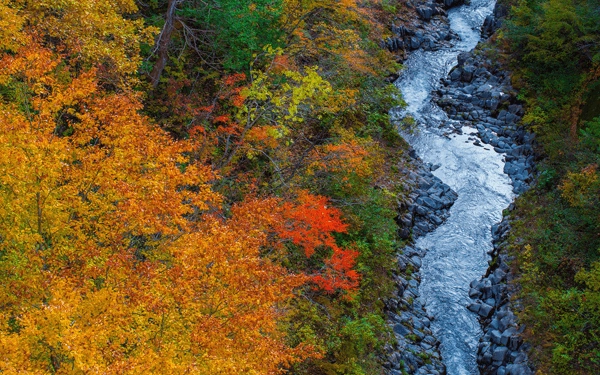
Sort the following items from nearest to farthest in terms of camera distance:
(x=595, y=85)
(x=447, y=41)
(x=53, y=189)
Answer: (x=53, y=189) < (x=595, y=85) < (x=447, y=41)

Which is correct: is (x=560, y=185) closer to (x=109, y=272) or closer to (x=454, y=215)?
(x=454, y=215)

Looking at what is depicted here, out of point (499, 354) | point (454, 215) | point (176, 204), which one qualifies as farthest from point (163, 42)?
point (499, 354)

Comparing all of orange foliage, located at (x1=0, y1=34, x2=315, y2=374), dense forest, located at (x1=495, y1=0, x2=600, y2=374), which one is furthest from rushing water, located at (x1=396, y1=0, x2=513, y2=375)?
orange foliage, located at (x1=0, y1=34, x2=315, y2=374)

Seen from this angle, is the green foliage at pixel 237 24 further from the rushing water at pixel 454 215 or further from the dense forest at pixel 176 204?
the rushing water at pixel 454 215

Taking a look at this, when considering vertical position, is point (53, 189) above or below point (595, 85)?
below

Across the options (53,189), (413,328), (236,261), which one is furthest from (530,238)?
(53,189)

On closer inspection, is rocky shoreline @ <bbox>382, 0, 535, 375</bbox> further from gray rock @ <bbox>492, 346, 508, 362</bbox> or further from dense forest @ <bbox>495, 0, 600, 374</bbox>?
dense forest @ <bbox>495, 0, 600, 374</bbox>

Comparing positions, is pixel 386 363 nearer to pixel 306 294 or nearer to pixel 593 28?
pixel 306 294
